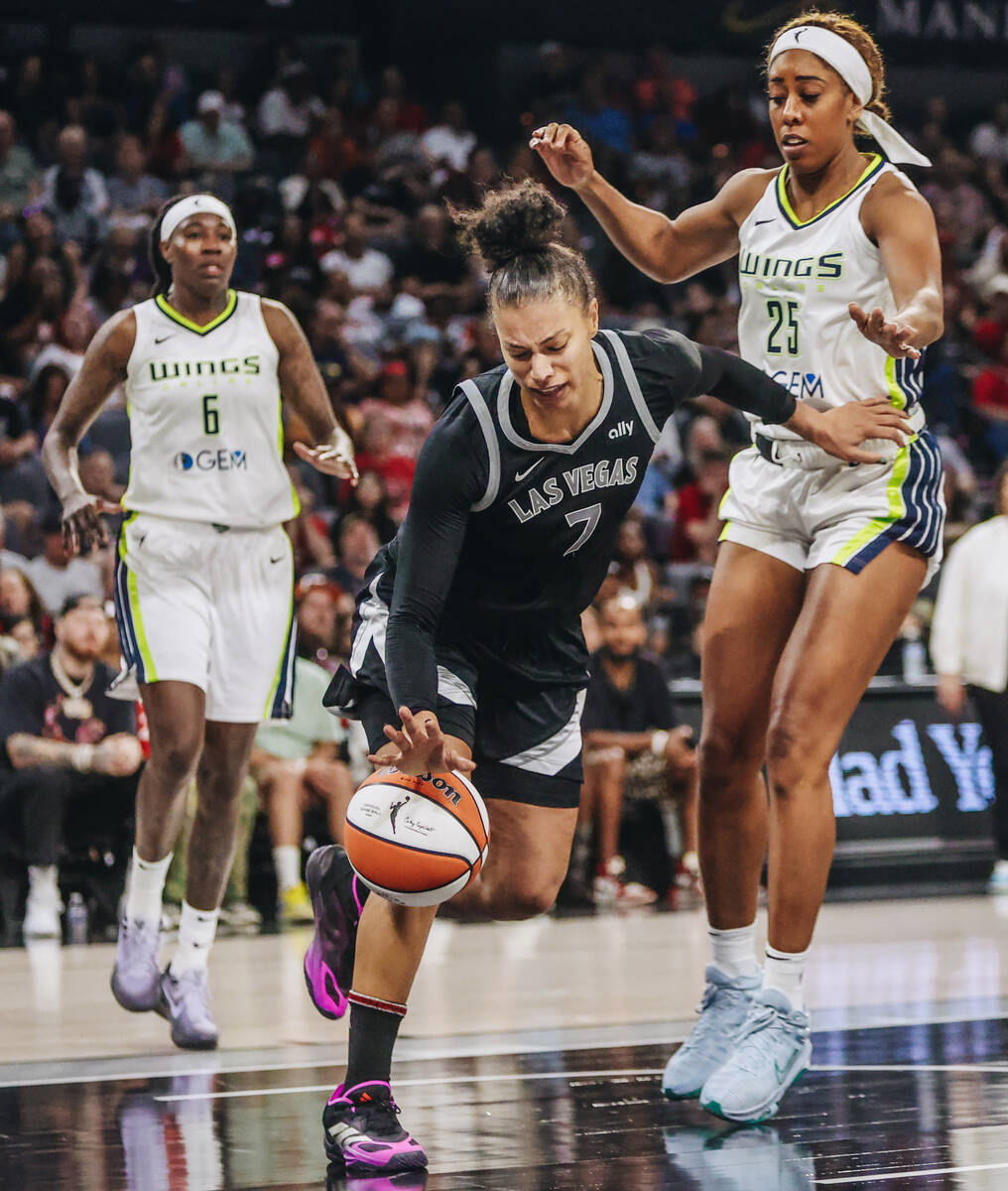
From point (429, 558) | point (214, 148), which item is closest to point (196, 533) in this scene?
point (429, 558)

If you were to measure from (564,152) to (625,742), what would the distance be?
5.06 meters

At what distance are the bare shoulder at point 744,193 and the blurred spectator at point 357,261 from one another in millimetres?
8802

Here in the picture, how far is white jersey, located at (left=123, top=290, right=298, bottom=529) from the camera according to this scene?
206 inches

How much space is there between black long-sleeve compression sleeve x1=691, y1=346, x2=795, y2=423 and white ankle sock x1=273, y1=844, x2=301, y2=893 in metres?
4.82

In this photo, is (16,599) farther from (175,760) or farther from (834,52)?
(834,52)

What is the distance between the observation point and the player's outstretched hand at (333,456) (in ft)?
16.6

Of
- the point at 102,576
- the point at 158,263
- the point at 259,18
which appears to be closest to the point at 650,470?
the point at 102,576

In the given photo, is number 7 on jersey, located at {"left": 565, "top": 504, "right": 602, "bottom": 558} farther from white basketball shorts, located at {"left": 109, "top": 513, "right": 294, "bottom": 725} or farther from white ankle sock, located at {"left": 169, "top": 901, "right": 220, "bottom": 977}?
white ankle sock, located at {"left": 169, "top": 901, "right": 220, "bottom": 977}

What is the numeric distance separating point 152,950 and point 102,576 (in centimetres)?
423

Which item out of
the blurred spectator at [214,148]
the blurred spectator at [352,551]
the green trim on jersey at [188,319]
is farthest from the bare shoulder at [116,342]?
the blurred spectator at [214,148]

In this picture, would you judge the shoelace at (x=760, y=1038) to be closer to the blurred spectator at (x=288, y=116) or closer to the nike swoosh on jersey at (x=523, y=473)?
the nike swoosh on jersey at (x=523, y=473)

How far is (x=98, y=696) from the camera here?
26.7 ft

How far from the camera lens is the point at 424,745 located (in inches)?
132

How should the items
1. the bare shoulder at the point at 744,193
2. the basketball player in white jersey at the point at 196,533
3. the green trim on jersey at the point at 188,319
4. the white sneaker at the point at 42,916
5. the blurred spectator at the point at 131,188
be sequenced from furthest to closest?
1. the blurred spectator at the point at 131,188
2. the white sneaker at the point at 42,916
3. the green trim on jersey at the point at 188,319
4. the basketball player in white jersey at the point at 196,533
5. the bare shoulder at the point at 744,193
